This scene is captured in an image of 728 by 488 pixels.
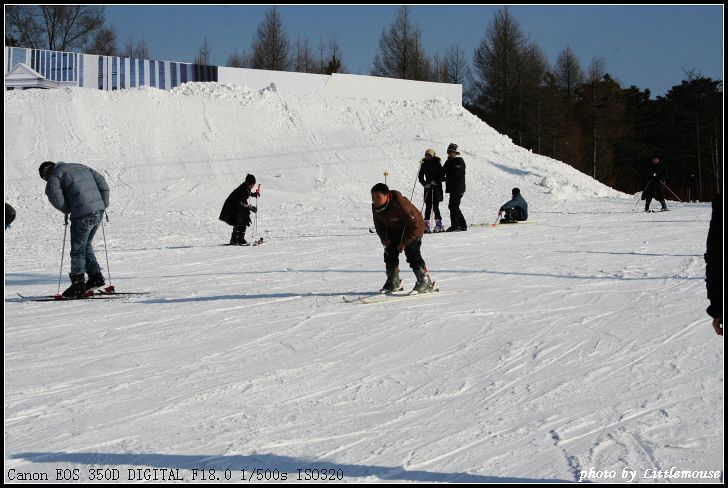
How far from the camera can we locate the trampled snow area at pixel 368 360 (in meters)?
4.03

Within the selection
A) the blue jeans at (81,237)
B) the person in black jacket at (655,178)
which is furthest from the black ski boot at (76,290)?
the person in black jacket at (655,178)

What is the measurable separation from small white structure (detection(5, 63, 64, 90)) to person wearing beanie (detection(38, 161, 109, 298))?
22.5 meters

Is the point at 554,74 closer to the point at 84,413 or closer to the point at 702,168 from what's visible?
the point at 702,168

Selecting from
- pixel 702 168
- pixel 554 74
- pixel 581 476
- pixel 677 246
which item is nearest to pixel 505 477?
pixel 581 476

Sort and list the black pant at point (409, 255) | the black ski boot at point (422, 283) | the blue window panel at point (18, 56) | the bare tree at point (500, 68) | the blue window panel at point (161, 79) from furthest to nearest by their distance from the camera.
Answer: the bare tree at point (500, 68) → the blue window panel at point (161, 79) → the blue window panel at point (18, 56) → the black ski boot at point (422, 283) → the black pant at point (409, 255)

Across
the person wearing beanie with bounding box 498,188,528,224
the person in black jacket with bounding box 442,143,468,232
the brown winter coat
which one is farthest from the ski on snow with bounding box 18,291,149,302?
the person wearing beanie with bounding box 498,188,528,224

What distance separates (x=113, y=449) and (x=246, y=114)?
27.8 m

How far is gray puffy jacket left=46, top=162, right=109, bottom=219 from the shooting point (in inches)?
356

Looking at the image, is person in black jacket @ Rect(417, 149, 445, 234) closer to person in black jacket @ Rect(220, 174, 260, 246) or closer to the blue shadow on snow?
person in black jacket @ Rect(220, 174, 260, 246)

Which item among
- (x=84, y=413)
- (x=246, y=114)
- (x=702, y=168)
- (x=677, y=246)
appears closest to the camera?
(x=84, y=413)

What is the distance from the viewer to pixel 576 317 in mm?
7465

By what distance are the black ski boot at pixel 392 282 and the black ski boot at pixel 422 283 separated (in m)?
0.23

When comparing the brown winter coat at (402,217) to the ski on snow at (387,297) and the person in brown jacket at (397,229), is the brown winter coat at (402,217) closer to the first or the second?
the person in brown jacket at (397,229)

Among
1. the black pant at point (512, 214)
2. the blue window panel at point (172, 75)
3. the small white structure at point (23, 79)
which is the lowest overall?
the black pant at point (512, 214)
